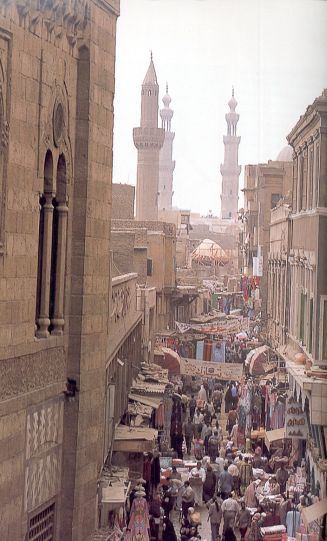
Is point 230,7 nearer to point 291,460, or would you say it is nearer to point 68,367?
point 68,367

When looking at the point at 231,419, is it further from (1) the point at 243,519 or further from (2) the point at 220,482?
(1) the point at 243,519

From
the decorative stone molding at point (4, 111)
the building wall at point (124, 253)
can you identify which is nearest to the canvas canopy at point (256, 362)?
the building wall at point (124, 253)

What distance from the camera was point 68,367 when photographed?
6234 mm

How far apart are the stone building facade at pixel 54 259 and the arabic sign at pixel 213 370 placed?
3.50ft

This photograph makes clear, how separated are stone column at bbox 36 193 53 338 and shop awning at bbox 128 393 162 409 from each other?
1842 mm

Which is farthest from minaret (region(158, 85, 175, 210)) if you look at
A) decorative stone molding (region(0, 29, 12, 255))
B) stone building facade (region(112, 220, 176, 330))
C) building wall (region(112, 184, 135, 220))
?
decorative stone molding (region(0, 29, 12, 255))

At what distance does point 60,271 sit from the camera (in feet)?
19.9

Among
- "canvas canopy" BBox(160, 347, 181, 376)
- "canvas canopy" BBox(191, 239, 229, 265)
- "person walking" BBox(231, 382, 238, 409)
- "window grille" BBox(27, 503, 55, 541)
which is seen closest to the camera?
"window grille" BBox(27, 503, 55, 541)

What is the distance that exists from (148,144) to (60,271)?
123 inches

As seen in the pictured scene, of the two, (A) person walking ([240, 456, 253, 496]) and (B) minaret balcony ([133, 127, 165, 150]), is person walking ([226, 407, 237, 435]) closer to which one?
(A) person walking ([240, 456, 253, 496])

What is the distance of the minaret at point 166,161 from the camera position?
7.49m

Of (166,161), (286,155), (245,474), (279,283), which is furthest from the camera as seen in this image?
(166,161)

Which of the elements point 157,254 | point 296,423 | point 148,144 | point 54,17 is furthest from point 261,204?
point 54,17

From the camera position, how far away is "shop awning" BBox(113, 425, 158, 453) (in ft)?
23.3
